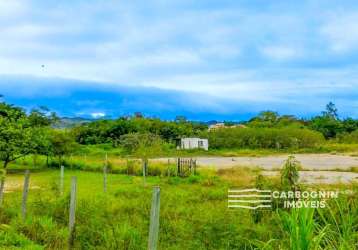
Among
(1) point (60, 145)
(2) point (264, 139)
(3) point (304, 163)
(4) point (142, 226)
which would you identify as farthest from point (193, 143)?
(4) point (142, 226)

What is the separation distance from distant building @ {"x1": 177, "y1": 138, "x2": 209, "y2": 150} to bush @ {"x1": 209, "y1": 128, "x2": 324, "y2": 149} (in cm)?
190

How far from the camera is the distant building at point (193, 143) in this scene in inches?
2055

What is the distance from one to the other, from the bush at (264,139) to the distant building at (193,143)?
1898mm

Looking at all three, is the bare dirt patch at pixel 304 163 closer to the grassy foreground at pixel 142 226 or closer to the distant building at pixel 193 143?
the distant building at pixel 193 143

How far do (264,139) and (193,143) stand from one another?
881cm

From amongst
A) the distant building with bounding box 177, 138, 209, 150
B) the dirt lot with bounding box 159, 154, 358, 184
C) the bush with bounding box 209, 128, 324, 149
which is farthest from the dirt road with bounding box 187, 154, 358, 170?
the bush with bounding box 209, 128, 324, 149

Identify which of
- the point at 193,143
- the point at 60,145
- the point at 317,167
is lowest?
the point at 317,167

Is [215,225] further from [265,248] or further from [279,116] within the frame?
[279,116]

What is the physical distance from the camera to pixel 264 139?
180ft

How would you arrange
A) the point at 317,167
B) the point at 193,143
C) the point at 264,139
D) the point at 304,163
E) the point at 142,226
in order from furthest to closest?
the point at 264,139
the point at 193,143
the point at 304,163
the point at 317,167
the point at 142,226

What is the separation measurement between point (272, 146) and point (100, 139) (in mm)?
20041

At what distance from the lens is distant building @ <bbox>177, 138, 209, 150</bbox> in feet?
171

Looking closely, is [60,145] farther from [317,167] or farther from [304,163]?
[304,163]

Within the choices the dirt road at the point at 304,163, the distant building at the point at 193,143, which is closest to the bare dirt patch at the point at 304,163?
the dirt road at the point at 304,163
